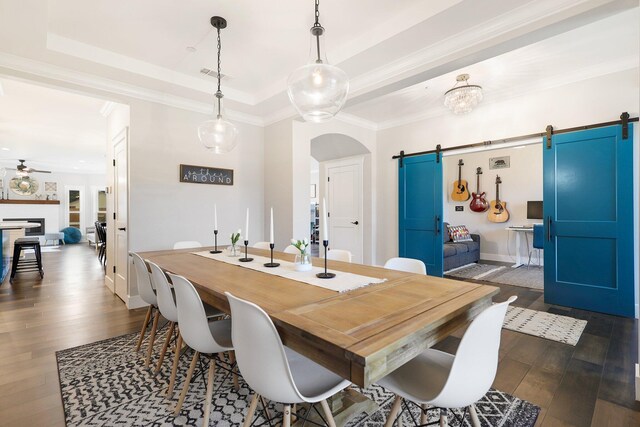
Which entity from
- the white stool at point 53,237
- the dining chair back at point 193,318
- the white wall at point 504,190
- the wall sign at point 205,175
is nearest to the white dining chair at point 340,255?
the dining chair back at point 193,318

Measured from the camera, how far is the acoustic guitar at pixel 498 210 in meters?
6.70

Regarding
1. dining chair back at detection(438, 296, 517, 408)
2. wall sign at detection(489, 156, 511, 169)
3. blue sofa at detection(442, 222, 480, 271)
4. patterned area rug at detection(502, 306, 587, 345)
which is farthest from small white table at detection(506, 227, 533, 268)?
dining chair back at detection(438, 296, 517, 408)

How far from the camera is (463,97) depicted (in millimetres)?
3344

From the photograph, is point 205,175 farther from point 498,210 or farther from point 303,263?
point 498,210

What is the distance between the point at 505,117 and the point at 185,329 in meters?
4.30

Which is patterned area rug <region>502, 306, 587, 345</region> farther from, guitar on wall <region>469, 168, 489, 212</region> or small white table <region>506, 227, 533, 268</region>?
guitar on wall <region>469, 168, 489, 212</region>

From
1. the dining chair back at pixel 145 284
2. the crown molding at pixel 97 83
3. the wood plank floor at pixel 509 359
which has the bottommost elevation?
the wood plank floor at pixel 509 359

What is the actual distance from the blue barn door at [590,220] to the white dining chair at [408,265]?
8.08 feet

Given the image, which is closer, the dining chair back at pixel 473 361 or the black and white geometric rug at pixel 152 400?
the dining chair back at pixel 473 361

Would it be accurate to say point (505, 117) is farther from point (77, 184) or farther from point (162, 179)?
point (77, 184)

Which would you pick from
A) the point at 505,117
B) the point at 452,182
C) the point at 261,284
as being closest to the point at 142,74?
the point at 261,284

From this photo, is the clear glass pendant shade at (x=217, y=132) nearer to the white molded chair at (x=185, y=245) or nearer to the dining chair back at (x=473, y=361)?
the white molded chair at (x=185, y=245)

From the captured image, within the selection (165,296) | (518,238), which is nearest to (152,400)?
(165,296)

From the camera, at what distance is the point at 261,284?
1722 mm
